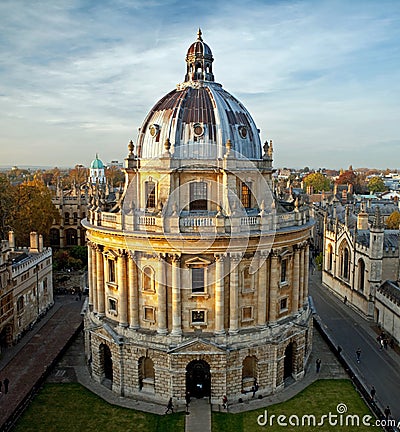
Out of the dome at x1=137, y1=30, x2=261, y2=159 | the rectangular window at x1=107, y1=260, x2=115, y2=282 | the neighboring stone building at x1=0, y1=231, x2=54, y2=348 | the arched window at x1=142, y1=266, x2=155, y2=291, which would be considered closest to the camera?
the arched window at x1=142, y1=266, x2=155, y2=291

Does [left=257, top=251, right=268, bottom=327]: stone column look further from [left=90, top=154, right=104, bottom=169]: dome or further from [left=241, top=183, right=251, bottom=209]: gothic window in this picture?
[left=90, top=154, right=104, bottom=169]: dome

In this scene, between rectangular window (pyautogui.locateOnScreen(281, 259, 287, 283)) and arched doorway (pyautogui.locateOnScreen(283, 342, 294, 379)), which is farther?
arched doorway (pyautogui.locateOnScreen(283, 342, 294, 379))

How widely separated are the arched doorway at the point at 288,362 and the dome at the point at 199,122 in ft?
54.2

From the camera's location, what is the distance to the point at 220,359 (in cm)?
3419

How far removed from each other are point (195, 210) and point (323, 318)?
25797 millimetres

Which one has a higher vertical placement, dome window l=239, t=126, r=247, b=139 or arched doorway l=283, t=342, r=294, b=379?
dome window l=239, t=126, r=247, b=139

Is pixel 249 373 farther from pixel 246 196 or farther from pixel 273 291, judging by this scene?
pixel 246 196

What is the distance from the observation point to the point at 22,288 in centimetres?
4872

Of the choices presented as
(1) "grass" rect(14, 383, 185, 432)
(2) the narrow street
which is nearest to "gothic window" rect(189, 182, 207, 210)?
(1) "grass" rect(14, 383, 185, 432)

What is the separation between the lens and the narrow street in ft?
123

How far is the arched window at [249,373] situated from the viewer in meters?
36.0

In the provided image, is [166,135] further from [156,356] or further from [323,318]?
[323,318]

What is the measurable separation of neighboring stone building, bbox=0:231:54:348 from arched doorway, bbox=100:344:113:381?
12.0 meters

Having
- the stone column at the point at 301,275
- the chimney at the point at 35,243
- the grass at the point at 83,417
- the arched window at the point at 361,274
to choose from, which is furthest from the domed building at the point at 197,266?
the chimney at the point at 35,243
